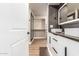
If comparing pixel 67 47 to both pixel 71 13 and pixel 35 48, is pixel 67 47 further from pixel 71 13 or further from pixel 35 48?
pixel 35 48

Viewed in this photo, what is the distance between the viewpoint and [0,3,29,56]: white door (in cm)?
81

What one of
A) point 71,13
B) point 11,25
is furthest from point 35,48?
point 11,25

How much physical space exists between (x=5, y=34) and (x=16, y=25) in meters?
0.10

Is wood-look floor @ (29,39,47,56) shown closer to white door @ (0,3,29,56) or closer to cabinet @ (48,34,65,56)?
cabinet @ (48,34,65,56)

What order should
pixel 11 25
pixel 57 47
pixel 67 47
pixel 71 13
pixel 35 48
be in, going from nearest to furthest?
pixel 11 25
pixel 67 47
pixel 57 47
pixel 71 13
pixel 35 48

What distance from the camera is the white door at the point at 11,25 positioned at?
0.81 metres

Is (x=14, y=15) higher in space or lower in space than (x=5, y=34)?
higher

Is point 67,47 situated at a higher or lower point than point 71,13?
lower

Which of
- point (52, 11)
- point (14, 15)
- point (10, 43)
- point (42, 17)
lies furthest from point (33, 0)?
point (42, 17)

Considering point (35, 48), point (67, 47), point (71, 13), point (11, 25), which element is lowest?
point (35, 48)

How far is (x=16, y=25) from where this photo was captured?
0.82m

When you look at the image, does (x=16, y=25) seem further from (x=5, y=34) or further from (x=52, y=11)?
(x=52, y=11)

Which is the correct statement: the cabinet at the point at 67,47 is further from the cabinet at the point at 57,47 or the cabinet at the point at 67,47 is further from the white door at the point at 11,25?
the white door at the point at 11,25

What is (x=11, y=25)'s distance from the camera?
809 millimetres
